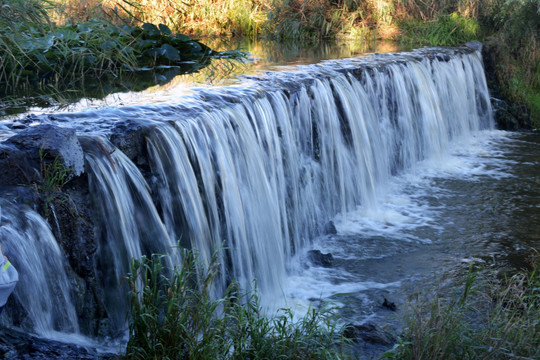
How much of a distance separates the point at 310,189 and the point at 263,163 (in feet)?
4.04

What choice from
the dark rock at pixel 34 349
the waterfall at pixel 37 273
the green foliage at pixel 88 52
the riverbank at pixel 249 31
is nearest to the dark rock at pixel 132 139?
the waterfall at pixel 37 273

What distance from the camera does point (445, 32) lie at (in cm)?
1453

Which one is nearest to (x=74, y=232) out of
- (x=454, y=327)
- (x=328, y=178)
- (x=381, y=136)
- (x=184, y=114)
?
(x=184, y=114)

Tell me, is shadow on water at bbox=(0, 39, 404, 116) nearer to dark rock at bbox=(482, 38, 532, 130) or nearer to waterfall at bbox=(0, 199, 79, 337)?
dark rock at bbox=(482, 38, 532, 130)

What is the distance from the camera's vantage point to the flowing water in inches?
190

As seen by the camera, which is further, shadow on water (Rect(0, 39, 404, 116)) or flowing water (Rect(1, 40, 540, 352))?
shadow on water (Rect(0, 39, 404, 116))

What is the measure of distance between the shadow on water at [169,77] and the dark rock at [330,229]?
216 centimetres

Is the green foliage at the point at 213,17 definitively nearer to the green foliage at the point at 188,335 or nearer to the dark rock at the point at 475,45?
the dark rock at the point at 475,45

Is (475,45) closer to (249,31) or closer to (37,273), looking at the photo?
(249,31)

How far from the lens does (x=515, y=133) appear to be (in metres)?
12.7

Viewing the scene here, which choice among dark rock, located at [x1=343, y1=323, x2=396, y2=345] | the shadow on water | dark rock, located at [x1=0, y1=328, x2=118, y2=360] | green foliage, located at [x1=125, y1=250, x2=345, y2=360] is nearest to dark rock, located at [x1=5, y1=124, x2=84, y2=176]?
green foliage, located at [x1=125, y1=250, x2=345, y2=360]

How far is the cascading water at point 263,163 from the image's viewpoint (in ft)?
15.6

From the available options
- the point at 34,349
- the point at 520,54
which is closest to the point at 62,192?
the point at 34,349

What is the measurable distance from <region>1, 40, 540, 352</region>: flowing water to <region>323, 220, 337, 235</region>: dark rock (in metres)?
0.04
